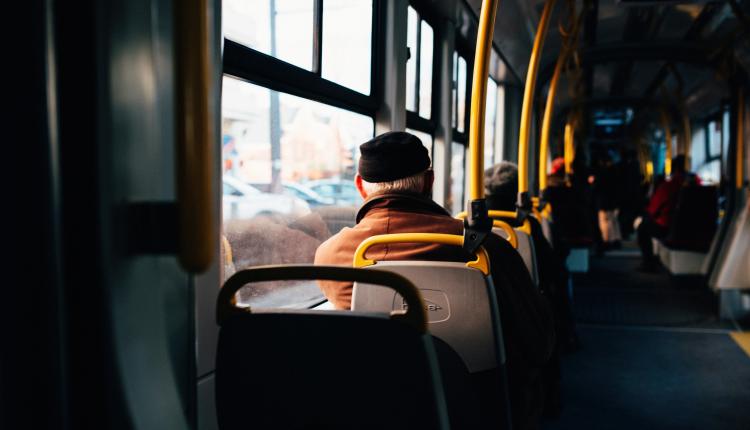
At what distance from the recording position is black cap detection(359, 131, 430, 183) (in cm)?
187

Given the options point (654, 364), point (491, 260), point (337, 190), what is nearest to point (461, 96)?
point (654, 364)

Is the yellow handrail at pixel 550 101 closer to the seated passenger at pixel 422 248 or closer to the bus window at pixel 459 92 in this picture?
the bus window at pixel 459 92

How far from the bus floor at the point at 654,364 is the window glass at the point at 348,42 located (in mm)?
1793

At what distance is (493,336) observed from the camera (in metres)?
1.56

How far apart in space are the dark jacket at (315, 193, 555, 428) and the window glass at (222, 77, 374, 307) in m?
0.23

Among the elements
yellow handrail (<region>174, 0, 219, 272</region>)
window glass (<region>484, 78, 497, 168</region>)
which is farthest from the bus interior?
window glass (<region>484, 78, 497, 168</region>)

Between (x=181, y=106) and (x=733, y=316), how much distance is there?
524cm

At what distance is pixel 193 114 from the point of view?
2.25 feet

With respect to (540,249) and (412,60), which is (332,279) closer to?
(540,249)

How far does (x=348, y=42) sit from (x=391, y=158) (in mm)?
914

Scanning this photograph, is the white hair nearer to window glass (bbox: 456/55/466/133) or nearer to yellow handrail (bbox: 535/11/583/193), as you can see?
yellow handrail (bbox: 535/11/583/193)

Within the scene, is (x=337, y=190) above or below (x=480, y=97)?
below

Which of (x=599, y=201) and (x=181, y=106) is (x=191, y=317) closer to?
(x=181, y=106)

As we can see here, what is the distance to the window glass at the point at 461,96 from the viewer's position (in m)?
4.66
